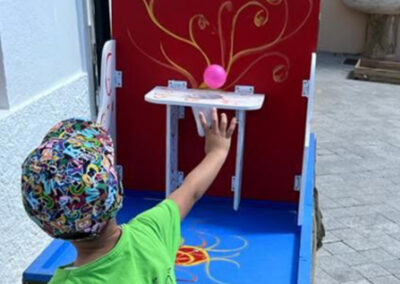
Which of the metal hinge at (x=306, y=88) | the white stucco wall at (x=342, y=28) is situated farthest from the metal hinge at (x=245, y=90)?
the white stucco wall at (x=342, y=28)

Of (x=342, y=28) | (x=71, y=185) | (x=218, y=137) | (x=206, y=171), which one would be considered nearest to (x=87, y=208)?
(x=71, y=185)

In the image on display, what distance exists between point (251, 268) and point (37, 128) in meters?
0.95

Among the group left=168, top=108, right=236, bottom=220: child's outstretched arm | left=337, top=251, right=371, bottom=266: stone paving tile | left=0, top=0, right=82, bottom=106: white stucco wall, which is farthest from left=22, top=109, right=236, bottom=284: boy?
left=337, top=251, right=371, bottom=266: stone paving tile

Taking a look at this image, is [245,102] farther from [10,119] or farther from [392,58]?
[392,58]

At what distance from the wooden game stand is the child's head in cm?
113

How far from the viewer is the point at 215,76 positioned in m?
2.18

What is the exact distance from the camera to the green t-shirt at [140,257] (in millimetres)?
983

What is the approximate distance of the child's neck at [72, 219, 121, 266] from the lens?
0.99m

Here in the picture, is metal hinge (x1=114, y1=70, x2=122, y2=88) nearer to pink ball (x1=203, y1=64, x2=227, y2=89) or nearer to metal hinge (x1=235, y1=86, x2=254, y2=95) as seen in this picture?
pink ball (x1=203, y1=64, x2=227, y2=89)

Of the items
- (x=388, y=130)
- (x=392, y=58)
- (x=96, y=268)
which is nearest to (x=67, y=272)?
(x=96, y=268)

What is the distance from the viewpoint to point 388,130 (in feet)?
17.5

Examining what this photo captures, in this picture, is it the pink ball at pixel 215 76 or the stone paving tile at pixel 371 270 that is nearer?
the pink ball at pixel 215 76

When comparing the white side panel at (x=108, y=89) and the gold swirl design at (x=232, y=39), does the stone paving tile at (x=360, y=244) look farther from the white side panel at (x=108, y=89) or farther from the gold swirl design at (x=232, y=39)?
the white side panel at (x=108, y=89)

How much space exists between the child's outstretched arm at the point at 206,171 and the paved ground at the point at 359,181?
1.63 meters
